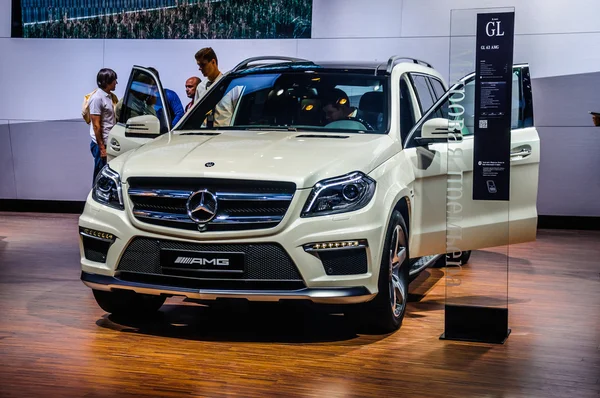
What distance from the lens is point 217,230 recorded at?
5.52m

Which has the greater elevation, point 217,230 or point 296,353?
point 217,230

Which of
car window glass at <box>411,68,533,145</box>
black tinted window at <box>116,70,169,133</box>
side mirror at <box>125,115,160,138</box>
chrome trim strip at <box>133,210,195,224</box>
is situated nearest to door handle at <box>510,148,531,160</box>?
car window glass at <box>411,68,533,145</box>

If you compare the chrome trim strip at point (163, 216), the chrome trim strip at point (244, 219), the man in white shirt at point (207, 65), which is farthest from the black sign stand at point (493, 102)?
the man in white shirt at point (207, 65)

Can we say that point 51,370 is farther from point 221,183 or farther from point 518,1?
point 518,1

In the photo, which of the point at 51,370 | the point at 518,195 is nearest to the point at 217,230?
the point at 51,370

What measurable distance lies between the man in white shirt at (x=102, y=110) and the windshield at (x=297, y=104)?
3.64 m

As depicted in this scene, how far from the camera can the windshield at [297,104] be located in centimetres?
661

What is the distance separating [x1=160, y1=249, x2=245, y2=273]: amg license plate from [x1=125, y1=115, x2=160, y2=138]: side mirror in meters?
1.41

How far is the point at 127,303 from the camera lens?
6348 millimetres

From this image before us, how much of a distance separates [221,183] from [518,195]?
1971mm

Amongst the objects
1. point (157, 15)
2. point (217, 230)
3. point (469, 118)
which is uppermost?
point (157, 15)

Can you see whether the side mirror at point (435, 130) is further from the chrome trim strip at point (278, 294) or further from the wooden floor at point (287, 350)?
the chrome trim strip at point (278, 294)

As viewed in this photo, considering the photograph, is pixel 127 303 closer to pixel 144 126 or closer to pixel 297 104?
pixel 144 126

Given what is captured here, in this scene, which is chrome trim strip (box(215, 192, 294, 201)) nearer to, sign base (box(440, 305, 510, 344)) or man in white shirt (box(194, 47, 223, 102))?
sign base (box(440, 305, 510, 344))
